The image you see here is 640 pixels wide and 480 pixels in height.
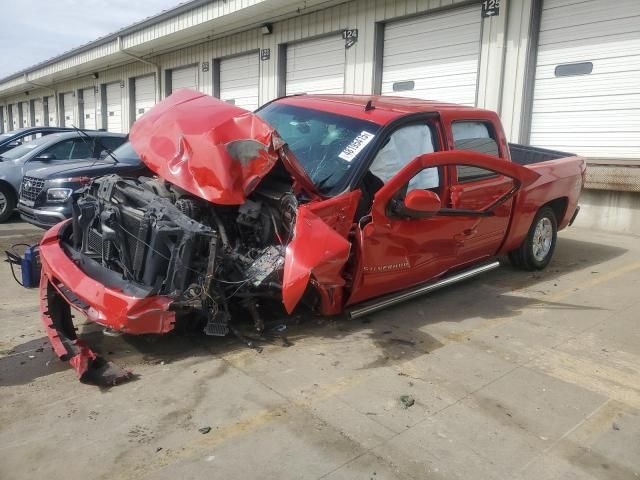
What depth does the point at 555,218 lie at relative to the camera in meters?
6.41

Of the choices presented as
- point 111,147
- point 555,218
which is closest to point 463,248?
point 555,218

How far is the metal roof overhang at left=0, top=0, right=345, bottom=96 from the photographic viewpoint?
529 inches

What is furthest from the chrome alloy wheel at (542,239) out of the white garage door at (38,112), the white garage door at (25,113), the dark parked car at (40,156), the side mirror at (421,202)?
the white garage door at (25,113)

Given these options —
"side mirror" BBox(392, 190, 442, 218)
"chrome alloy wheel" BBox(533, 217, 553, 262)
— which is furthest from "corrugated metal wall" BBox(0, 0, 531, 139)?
"side mirror" BBox(392, 190, 442, 218)

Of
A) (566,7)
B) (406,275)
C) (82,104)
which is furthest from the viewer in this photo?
(82,104)

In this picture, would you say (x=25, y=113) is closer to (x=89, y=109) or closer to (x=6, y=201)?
(x=89, y=109)

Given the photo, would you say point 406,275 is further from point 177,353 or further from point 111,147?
point 111,147

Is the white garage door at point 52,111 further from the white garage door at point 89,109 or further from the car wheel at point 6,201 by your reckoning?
the car wheel at point 6,201

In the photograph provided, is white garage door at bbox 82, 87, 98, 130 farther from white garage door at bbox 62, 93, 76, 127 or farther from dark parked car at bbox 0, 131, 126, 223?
dark parked car at bbox 0, 131, 126, 223

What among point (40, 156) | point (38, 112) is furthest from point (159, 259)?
point (38, 112)

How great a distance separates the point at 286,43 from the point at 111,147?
6.66 metres

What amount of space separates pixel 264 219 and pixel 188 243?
25.0 inches

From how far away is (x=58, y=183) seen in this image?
7.18m

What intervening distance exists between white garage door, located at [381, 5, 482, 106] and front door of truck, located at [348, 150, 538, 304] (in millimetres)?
6080
